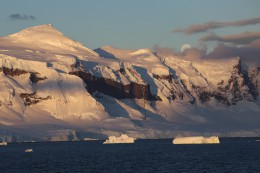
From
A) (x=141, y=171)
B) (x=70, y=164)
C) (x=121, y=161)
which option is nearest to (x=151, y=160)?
(x=121, y=161)

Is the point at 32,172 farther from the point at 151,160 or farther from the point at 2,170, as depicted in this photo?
the point at 151,160

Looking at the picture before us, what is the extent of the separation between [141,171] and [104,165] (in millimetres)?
18612

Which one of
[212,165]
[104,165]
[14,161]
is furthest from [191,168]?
[14,161]

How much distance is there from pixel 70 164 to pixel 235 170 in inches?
1465

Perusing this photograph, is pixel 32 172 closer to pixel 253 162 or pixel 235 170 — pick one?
pixel 235 170

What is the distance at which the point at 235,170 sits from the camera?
14212 centimetres

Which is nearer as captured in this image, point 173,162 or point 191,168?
point 191,168

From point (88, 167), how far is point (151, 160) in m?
23.7

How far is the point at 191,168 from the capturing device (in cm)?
14838

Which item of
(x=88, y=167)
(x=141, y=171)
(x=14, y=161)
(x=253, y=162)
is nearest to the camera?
(x=141, y=171)

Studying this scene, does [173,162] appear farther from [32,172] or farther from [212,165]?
[32,172]

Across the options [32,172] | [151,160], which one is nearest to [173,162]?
[151,160]

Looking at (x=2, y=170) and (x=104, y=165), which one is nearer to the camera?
(x=2, y=170)

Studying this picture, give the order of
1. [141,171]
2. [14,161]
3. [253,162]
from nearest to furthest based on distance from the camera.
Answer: [141,171] < [253,162] < [14,161]
